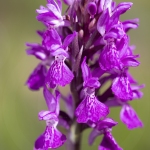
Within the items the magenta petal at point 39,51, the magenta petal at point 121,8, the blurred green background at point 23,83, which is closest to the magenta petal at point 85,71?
the magenta petal at point 121,8

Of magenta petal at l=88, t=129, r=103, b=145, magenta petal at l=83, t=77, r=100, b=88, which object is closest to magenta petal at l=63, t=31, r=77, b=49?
magenta petal at l=83, t=77, r=100, b=88

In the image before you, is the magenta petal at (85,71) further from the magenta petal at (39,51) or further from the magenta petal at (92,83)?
the magenta petal at (39,51)

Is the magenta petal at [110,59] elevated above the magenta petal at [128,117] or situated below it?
above

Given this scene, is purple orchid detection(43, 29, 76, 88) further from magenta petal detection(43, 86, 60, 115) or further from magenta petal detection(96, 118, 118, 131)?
magenta petal detection(96, 118, 118, 131)

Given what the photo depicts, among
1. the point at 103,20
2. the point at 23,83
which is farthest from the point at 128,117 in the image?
the point at 23,83

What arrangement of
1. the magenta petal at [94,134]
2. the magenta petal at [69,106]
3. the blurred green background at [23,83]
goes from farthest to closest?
the blurred green background at [23,83] < the magenta petal at [69,106] < the magenta petal at [94,134]

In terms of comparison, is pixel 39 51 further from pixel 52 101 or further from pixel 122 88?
pixel 122 88

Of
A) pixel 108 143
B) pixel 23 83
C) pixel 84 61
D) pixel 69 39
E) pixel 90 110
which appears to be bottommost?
pixel 23 83
